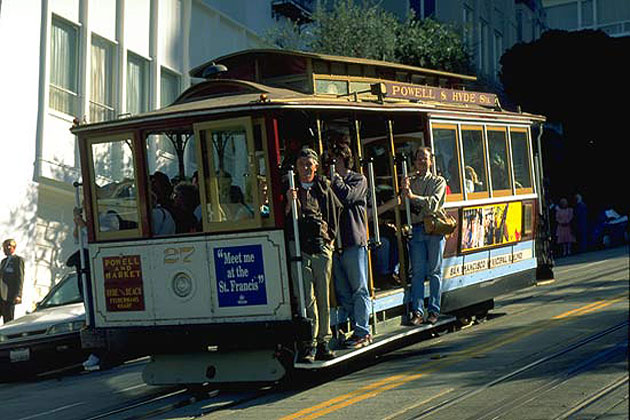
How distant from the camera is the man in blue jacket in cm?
1043

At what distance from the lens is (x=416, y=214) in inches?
461

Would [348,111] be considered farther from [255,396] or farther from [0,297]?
[0,297]

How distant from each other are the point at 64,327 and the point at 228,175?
5098 millimetres

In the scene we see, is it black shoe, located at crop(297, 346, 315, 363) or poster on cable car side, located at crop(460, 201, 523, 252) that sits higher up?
poster on cable car side, located at crop(460, 201, 523, 252)

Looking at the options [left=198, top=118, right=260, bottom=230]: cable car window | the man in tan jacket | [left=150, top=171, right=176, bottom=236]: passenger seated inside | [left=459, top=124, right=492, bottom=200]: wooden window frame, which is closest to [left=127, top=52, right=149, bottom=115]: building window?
[left=459, top=124, right=492, bottom=200]: wooden window frame

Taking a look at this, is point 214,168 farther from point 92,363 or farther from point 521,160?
point 521,160

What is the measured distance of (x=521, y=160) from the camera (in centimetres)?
1428

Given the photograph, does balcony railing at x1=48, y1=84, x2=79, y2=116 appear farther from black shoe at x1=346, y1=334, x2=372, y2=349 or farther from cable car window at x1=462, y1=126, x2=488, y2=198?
black shoe at x1=346, y1=334, x2=372, y2=349

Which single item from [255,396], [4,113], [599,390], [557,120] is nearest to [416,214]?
[255,396]

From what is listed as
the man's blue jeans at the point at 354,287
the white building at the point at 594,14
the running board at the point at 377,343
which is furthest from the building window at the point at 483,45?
the man's blue jeans at the point at 354,287

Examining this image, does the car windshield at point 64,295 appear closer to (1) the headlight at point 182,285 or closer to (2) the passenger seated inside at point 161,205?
(2) the passenger seated inside at point 161,205

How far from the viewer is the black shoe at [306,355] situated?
986 cm

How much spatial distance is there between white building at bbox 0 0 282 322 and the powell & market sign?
382 inches

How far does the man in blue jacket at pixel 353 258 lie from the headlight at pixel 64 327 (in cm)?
511
